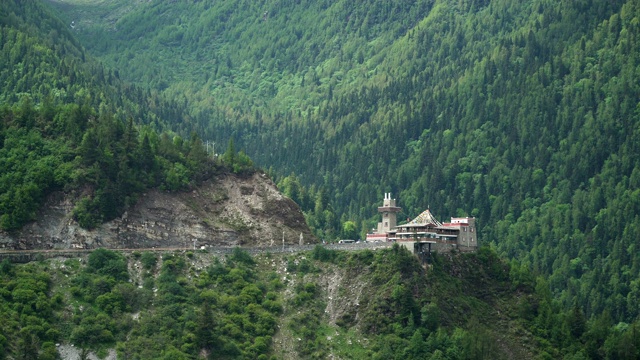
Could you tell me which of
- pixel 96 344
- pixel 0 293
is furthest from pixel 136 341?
pixel 0 293

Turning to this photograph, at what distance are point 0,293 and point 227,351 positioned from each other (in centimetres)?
2732

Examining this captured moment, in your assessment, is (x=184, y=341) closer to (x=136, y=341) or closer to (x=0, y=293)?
(x=136, y=341)

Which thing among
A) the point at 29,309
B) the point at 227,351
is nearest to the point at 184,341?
the point at 227,351

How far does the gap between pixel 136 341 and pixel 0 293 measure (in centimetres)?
1672

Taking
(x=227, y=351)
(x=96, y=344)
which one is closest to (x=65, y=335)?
(x=96, y=344)

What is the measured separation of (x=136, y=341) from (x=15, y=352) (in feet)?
52.3

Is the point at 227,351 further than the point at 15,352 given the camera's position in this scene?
Yes

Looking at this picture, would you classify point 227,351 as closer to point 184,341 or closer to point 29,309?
point 184,341

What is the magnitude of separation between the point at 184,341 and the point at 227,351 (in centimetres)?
529

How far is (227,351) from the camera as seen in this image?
656 ft

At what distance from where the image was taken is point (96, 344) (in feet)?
643

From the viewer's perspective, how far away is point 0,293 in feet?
646

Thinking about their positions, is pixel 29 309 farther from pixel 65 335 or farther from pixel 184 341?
pixel 184 341

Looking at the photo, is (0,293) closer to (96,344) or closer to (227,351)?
(96,344)
